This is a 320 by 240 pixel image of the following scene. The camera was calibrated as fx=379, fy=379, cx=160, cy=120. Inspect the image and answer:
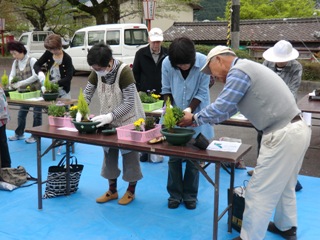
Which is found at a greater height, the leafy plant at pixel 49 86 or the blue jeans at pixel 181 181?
the leafy plant at pixel 49 86

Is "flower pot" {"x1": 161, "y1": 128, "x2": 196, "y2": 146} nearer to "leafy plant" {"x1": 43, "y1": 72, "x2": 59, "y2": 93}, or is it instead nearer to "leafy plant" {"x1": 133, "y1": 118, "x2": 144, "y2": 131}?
"leafy plant" {"x1": 133, "y1": 118, "x2": 144, "y2": 131}

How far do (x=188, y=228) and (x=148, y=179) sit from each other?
1.18m

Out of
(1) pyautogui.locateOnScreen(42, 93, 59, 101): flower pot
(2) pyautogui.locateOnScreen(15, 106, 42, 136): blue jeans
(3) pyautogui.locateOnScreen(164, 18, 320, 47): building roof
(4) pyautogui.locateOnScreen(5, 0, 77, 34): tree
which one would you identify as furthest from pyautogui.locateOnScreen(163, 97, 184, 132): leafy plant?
(4) pyautogui.locateOnScreen(5, 0, 77, 34): tree

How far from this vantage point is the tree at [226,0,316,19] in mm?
24406

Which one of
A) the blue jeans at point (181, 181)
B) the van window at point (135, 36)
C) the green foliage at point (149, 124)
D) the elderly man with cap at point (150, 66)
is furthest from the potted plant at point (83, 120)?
the van window at point (135, 36)

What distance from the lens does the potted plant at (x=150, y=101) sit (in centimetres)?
435

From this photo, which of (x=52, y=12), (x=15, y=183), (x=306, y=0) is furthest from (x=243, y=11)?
(x=15, y=183)

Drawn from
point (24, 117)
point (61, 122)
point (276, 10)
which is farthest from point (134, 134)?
point (276, 10)

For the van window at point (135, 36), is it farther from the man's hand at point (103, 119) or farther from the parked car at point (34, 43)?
the man's hand at point (103, 119)

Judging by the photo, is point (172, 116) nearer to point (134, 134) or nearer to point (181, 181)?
point (134, 134)

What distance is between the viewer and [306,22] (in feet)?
53.4

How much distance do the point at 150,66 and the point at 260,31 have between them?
44.9ft

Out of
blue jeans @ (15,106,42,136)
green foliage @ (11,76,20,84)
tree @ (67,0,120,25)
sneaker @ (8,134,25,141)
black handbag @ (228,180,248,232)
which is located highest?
tree @ (67,0,120,25)

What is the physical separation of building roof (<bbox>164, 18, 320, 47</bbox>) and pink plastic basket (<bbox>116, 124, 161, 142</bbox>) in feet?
44.8
